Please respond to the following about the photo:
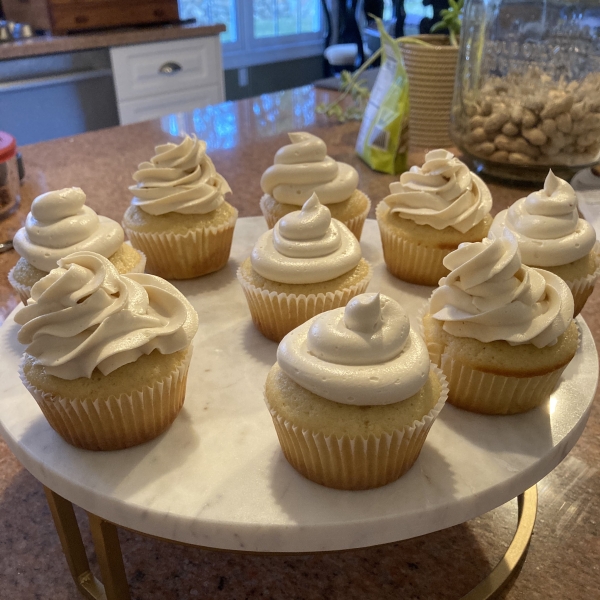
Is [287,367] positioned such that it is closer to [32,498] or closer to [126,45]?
[32,498]

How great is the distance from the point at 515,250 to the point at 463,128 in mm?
1157

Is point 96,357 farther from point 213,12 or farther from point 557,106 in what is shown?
point 213,12

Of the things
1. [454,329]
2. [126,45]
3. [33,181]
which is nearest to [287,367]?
[454,329]

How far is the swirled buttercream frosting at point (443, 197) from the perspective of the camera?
122 centimetres

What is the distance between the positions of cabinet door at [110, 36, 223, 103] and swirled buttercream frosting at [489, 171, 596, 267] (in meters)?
3.02

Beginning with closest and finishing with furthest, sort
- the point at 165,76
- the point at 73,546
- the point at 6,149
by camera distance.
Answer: the point at 73,546, the point at 6,149, the point at 165,76

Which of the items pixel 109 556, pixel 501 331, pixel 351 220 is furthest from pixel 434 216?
pixel 109 556

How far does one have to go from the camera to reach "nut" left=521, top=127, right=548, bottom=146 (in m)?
1.70

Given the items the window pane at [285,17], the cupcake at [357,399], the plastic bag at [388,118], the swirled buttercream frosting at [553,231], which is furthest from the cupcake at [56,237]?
the window pane at [285,17]

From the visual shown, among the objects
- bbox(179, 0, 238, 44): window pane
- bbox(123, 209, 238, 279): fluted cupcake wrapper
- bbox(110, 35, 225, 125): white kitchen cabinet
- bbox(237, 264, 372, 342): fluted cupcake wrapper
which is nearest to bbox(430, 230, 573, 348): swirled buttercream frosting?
bbox(237, 264, 372, 342): fluted cupcake wrapper

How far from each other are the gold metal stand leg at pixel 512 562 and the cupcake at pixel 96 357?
1.74 ft

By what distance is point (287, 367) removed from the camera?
789mm

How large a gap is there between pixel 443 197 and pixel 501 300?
435mm

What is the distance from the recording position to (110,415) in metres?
0.81
